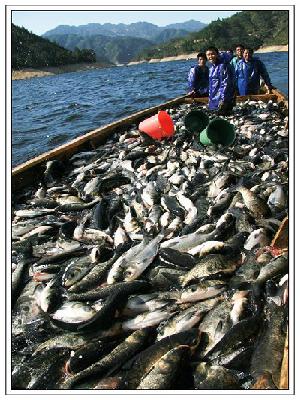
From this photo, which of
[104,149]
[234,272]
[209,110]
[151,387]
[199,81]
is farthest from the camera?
[199,81]

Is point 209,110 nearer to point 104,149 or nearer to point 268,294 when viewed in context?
point 104,149

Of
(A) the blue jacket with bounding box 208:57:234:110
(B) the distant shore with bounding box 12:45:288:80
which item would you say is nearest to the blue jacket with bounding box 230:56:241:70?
(A) the blue jacket with bounding box 208:57:234:110

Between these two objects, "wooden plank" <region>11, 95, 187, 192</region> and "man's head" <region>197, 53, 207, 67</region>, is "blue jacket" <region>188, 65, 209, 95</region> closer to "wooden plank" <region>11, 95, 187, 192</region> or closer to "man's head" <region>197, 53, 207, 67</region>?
"man's head" <region>197, 53, 207, 67</region>

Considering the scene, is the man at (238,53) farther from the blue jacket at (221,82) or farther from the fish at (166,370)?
the fish at (166,370)

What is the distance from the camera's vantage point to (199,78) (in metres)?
15.8

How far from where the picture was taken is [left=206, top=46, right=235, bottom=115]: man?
1277 centimetres

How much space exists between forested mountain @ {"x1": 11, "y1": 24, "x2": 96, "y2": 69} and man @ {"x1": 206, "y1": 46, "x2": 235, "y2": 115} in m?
91.9

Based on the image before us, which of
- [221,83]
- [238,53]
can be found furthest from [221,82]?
[238,53]

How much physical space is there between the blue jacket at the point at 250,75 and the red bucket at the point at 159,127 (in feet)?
17.5

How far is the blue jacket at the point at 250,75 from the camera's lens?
578 inches

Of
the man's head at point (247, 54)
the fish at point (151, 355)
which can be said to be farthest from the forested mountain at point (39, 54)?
the fish at point (151, 355)

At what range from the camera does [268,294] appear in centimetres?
438
